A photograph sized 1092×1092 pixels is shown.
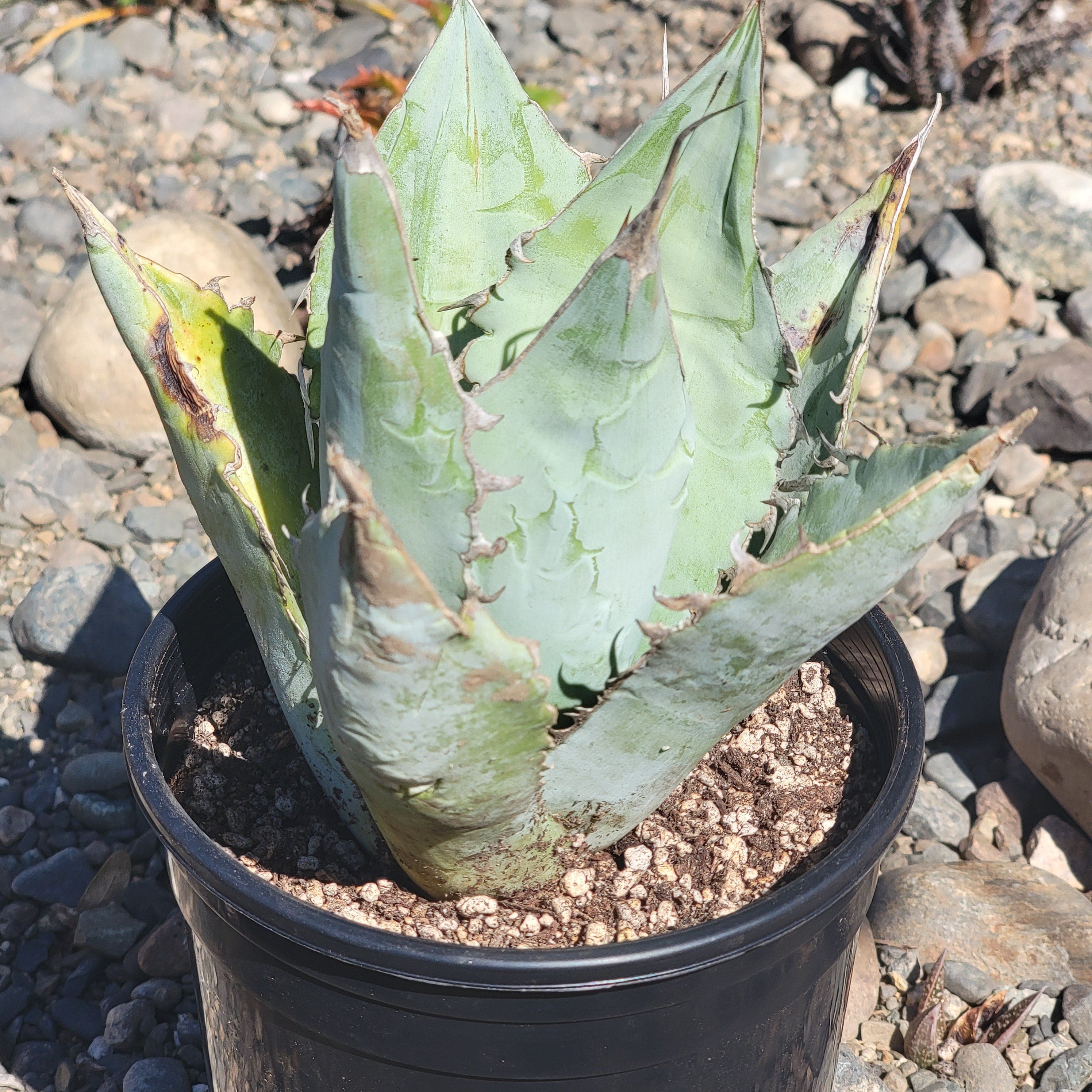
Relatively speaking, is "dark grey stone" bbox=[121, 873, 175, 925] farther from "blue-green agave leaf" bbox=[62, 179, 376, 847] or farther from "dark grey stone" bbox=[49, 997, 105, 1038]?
"blue-green agave leaf" bbox=[62, 179, 376, 847]

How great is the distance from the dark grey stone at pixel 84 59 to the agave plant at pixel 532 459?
2.40 meters

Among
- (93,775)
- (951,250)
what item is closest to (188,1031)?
(93,775)

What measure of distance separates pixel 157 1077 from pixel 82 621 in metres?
0.74

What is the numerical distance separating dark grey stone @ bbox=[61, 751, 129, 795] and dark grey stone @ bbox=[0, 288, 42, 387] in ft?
3.04

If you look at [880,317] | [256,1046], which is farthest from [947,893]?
[880,317]

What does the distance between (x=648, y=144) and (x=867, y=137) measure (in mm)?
2368

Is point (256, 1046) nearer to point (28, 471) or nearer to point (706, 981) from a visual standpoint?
point (706, 981)

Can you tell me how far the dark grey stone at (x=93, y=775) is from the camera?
5.45 feet

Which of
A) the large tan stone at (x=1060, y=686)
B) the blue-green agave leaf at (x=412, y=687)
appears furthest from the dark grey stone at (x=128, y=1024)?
the large tan stone at (x=1060, y=686)

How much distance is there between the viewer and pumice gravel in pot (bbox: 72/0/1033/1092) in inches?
26.1

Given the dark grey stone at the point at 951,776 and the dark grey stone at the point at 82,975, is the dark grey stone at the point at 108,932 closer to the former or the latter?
the dark grey stone at the point at 82,975

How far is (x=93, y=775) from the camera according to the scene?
5.45 feet

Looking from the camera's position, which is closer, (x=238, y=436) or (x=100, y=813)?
(x=238, y=436)

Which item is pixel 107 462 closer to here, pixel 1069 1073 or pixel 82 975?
pixel 82 975
